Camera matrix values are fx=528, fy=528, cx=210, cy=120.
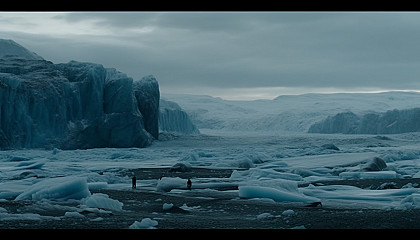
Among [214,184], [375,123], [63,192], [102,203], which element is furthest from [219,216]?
[375,123]

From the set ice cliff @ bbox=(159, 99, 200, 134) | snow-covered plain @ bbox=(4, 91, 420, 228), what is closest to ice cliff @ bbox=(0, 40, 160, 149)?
snow-covered plain @ bbox=(4, 91, 420, 228)

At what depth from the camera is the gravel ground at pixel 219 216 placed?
570 centimetres

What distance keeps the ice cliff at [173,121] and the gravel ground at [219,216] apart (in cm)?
3010

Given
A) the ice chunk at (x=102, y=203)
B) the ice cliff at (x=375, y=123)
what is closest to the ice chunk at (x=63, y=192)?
the ice chunk at (x=102, y=203)

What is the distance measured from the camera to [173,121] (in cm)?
4022

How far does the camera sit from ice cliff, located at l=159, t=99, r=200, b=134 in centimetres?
3894

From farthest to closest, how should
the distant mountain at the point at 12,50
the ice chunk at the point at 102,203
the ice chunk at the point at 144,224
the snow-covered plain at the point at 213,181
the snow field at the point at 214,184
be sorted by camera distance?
the distant mountain at the point at 12,50
the snow-covered plain at the point at 213,181
the snow field at the point at 214,184
the ice chunk at the point at 102,203
the ice chunk at the point at 144,224

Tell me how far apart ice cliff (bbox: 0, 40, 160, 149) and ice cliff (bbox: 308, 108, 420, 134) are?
917 inches

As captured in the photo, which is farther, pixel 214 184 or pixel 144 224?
pixel 214 184

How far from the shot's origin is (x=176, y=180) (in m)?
10.4

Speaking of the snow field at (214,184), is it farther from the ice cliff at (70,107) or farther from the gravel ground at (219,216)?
the ice cliff at (70,107)

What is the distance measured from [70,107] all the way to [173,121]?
577 inches

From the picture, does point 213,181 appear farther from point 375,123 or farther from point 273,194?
point 375,123
